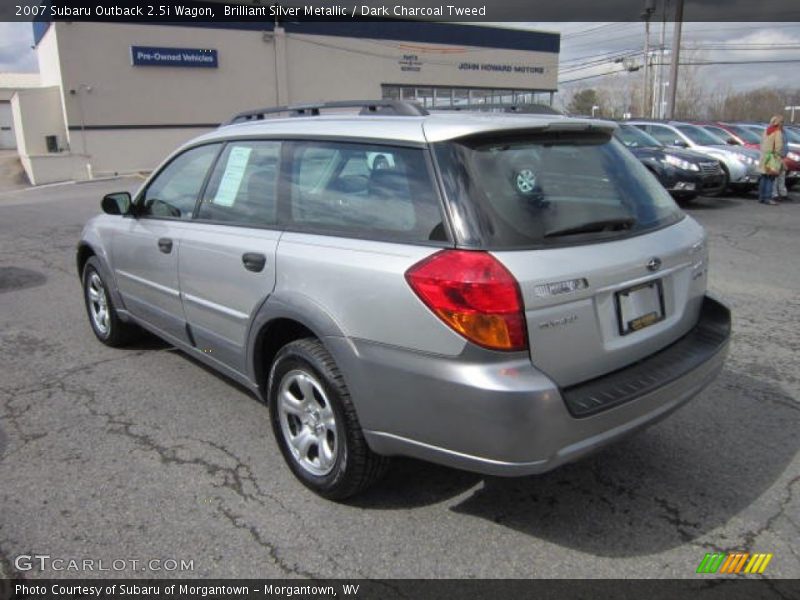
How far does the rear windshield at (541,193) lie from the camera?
2.55m

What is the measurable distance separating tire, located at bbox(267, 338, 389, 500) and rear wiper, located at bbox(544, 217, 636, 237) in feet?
3.59

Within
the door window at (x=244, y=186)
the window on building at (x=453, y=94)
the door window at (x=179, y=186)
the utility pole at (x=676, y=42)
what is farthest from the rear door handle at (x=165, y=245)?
the window on building at (x=453, y=94)

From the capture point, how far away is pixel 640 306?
2.81m

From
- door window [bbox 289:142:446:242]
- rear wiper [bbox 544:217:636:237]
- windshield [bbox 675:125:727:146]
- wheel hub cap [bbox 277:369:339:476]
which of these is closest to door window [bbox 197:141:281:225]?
door window [bbox 289:142:446:242]

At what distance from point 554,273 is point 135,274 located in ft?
10.2

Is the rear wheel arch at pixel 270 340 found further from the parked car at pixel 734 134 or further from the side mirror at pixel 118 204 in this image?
the parked car at pixel 734 134

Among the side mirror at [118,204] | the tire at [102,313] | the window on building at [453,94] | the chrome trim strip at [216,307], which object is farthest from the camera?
the window on building at [453,94]

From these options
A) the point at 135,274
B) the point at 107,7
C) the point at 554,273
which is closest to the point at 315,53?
the point at 107,7

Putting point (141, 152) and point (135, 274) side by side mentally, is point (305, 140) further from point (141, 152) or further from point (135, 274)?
point (141, 152)

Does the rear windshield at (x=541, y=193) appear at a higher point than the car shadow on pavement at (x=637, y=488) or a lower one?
higher

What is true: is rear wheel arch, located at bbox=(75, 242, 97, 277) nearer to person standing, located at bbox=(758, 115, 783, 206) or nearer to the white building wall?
person standing, located at bbox=(758, 115, 783, 206)

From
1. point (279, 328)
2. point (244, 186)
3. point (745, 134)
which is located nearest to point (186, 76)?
point (745, 134)

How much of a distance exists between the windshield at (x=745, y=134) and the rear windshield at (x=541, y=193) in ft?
54.4
